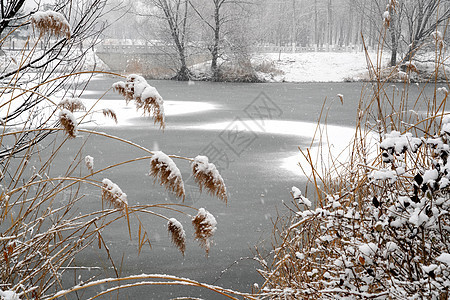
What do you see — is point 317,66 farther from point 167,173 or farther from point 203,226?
point 167,173

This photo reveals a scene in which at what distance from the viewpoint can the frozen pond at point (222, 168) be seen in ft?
15.1

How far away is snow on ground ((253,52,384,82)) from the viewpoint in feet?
92.4

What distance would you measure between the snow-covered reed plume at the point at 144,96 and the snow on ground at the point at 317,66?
84.1 ft

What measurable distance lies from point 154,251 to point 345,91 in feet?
56.8

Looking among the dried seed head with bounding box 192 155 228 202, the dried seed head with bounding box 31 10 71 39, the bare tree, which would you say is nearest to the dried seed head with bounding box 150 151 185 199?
the dried seed head with bounding box 192 155 228 202

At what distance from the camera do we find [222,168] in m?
8.12

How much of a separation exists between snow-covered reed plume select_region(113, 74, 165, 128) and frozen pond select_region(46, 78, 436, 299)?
1882 millimetres

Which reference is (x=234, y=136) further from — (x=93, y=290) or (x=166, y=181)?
(x=166, y=181)

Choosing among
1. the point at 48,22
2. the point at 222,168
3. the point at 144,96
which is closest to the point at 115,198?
the point at 144,96

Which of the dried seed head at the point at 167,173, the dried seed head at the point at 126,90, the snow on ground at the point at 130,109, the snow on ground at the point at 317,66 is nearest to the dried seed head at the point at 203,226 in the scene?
the dried seed head at the point at 167,173

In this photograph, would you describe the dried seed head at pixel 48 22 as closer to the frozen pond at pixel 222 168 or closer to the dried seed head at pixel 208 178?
the dried seed head at pixel 208 178

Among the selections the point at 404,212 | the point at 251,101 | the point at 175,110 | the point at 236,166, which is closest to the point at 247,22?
the point at 251,101

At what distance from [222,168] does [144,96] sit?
21.1 feet

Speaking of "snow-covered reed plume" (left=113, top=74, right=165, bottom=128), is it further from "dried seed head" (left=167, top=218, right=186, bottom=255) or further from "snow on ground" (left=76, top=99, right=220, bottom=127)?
"snow on ground" (left=76, top=99, right=220, bottom=127)
